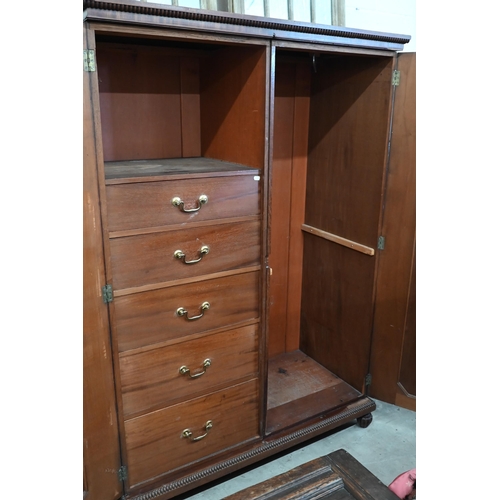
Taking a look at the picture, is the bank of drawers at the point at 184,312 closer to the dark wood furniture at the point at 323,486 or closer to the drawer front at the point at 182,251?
the drawer front at the point at 182,251

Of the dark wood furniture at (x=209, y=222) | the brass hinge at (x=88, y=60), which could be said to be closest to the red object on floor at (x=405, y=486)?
the dark wood furniture at (x=209, y=222)

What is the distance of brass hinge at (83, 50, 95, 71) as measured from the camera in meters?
1.13

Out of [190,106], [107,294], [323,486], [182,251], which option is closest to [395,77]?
[190,106]

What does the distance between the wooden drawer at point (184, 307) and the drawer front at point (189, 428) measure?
255 millimetres

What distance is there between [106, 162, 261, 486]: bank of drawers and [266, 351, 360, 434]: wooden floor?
24cm

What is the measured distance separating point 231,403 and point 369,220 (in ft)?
2.87

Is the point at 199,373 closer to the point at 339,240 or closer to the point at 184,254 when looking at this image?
the point at 184,254

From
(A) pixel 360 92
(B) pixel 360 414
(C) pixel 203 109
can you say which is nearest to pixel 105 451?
(B) pixel 360 414

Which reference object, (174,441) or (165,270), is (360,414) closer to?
(174,441)

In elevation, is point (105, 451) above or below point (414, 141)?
below

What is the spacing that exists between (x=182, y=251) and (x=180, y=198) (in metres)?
0.16

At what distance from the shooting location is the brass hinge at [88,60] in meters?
1.13

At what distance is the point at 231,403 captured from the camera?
5.44ft

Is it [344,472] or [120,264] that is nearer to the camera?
[344,472]
